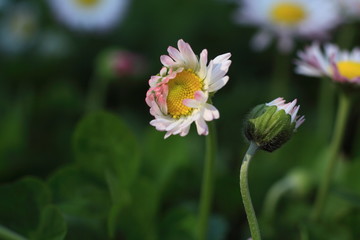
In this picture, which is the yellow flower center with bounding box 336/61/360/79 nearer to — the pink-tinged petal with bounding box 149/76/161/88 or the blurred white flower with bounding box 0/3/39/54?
the pink-tinged petal with bounding box 149/76/161/88

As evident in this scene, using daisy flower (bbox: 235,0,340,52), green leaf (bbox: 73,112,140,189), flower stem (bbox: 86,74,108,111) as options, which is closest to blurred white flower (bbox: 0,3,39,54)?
flower stem (bbox: 86,74,108,111)

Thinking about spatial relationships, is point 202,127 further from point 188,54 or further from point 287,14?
point 287,14

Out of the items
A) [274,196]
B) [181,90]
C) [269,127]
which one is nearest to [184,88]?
[181,90]

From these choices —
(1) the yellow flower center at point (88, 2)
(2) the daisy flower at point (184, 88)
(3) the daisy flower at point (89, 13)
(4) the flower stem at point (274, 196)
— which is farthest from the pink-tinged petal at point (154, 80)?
(1) the yellow flower center at point (88, 2)

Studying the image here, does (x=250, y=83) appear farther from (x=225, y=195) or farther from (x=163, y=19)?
(x=225, y=195)

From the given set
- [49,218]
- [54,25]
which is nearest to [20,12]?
[54,25]
